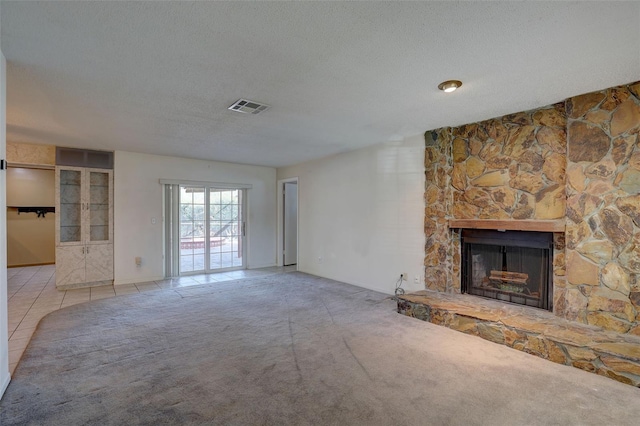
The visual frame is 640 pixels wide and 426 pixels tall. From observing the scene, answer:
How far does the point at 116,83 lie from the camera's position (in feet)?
8.89

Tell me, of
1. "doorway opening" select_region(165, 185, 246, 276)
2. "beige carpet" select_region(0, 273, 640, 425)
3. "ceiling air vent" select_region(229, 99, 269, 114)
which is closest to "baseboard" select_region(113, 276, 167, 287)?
"doorway opening" select_region(165, 185, 246, 276)

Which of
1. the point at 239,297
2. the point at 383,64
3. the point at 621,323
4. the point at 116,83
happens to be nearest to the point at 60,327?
the point at 239,297

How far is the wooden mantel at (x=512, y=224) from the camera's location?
3.27m

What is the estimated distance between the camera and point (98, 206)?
18.6 ft

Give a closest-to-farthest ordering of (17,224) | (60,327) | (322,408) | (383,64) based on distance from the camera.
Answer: (322,408) → (383,64) → (60,327) → (17,224)

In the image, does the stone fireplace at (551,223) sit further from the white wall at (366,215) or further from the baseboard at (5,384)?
the baseboard at (5,384)

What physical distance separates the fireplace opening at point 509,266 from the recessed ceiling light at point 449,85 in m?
1.99

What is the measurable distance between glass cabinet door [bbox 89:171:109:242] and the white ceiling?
66.4 inches

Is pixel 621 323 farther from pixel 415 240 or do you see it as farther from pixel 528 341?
pixel 415 240

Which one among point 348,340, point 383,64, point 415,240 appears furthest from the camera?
point 415,240

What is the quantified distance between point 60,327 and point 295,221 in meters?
5.03

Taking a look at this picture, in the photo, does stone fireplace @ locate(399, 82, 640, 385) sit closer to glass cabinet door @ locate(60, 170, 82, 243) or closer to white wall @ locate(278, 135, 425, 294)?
white wall @ locate(278, 135, 425, 294)

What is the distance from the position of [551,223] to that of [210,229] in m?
5.84

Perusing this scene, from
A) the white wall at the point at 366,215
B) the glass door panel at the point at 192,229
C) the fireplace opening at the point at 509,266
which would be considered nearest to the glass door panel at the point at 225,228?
the glass door panel at the point at 192,229
